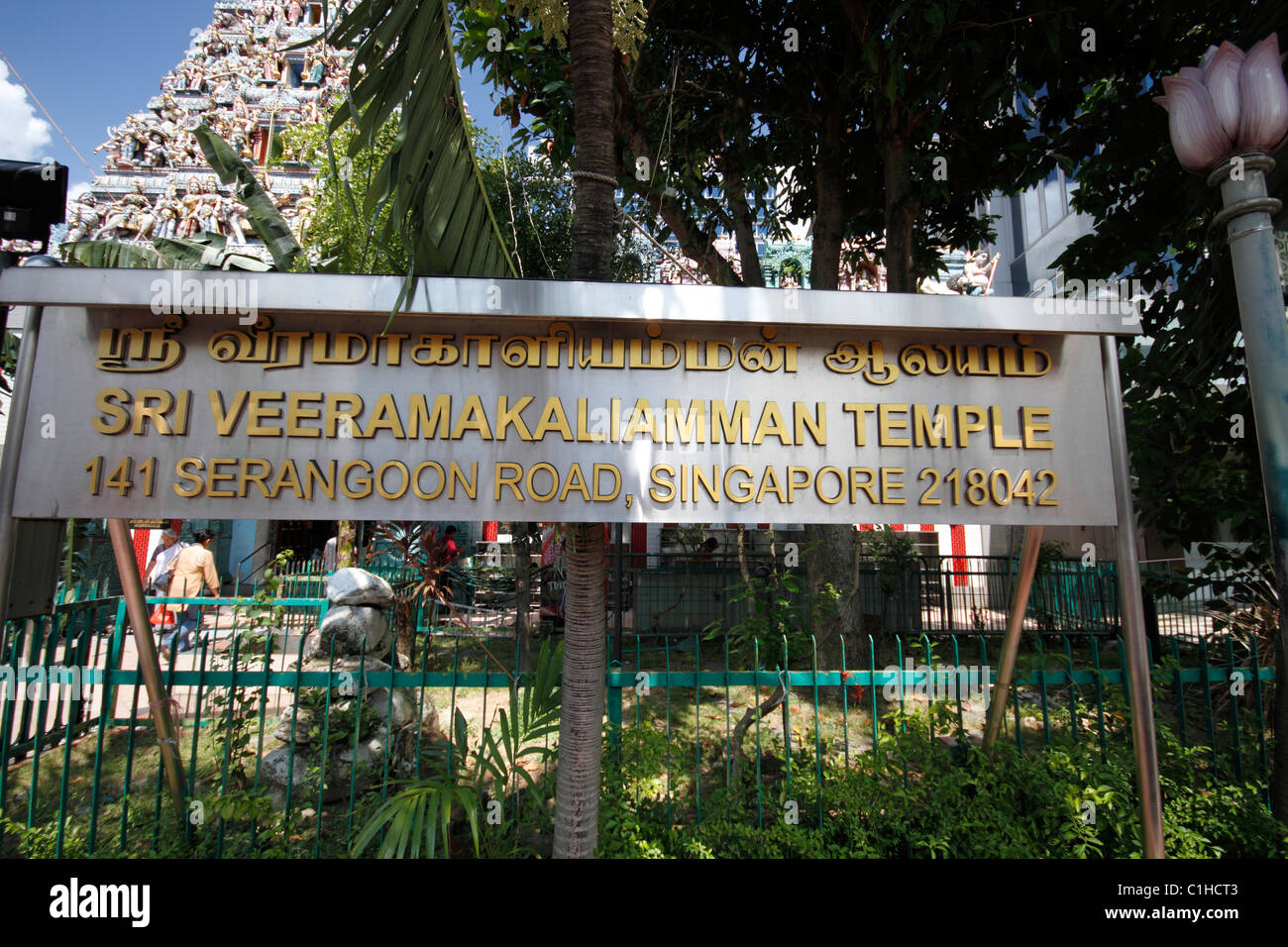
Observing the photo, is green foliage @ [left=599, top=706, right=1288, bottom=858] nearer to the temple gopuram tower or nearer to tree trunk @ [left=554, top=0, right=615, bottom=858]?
tree trunk @ [left=554, top=0, right=615, bottom=858]

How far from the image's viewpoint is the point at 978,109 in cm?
576

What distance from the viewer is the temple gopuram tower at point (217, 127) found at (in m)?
15.9

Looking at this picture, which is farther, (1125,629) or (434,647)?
(434,647)

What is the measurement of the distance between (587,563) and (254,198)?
8.22 ft

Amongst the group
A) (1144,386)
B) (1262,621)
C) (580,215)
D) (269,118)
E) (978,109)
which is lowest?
(1262,621)

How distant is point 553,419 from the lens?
2.56 metres

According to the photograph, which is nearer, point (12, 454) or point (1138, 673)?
point (12, 454)

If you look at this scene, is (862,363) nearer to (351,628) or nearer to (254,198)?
(254,198)

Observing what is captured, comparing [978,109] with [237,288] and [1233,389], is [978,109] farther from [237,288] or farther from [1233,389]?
[237,288]

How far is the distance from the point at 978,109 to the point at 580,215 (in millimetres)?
5120

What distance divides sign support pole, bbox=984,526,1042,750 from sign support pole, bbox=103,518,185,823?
431cm

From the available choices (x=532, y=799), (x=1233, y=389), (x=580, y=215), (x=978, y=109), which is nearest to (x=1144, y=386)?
(x=1233, y=389)

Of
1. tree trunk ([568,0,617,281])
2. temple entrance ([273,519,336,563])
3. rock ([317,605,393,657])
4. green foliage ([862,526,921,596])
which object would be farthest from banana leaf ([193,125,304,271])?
temple entrance ([273,519,336,563])

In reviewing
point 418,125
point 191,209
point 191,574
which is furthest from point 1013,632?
point 191,209
